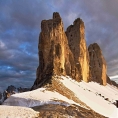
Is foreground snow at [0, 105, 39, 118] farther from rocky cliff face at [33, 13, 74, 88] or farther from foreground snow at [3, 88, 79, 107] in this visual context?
rocky cliff face at [33, 13, 74, 88]

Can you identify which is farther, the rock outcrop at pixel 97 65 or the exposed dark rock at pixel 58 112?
the rock outcrop at pixel 97 65

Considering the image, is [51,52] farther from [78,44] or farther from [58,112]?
[58,112]

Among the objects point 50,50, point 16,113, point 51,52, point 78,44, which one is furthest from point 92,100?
point 78,44

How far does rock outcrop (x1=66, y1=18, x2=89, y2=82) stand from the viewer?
6994cm

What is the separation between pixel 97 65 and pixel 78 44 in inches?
1075

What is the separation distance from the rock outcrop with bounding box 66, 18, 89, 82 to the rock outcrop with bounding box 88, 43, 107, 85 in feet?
55.9

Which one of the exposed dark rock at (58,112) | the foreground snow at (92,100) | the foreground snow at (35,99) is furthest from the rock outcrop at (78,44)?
the exposed dark rock at (58,112)

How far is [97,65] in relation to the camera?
313ft

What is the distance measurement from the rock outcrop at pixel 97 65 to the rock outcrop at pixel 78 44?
1703cm

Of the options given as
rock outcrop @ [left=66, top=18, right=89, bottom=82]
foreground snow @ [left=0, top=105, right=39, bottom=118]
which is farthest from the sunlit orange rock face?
foreground snow @ [left=0, top=105, right=39, bottom=118]

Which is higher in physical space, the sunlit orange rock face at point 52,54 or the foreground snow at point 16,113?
the sunlit orange rock face at point 52,54

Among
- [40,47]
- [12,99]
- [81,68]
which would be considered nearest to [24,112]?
[12,99]

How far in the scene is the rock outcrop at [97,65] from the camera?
92.3 meters

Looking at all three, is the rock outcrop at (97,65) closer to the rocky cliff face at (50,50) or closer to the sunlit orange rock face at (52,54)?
the sunlit orange rock face at (52,54)
